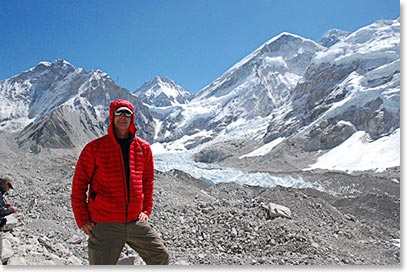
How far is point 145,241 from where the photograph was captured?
3062 mm

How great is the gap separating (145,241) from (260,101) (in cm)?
13989

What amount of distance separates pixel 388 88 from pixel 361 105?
4476 mm

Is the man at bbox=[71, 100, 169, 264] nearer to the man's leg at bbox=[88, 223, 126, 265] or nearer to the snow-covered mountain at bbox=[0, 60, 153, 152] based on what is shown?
the man's leg at bbox=[88, 223, 126, 265]

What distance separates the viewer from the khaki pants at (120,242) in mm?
2959

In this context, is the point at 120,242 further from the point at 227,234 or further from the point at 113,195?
the point at 227,234

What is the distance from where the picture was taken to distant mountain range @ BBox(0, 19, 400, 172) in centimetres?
6247

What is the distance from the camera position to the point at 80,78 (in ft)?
516

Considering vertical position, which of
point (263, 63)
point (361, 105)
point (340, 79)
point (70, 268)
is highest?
point (263, 63)

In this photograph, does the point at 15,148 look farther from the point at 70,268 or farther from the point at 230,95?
the point at 230,95

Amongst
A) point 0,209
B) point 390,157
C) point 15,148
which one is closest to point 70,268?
point 0,209

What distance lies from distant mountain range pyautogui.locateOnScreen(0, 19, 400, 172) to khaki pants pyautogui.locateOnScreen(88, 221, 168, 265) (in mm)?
55366

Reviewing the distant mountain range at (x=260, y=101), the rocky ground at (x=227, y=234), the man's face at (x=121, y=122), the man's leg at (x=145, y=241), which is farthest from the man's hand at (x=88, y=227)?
the distant mountain range at (x=260, y=101)

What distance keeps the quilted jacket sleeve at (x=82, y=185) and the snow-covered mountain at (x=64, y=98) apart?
316 feet

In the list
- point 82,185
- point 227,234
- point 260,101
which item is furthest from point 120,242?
point 260,101
